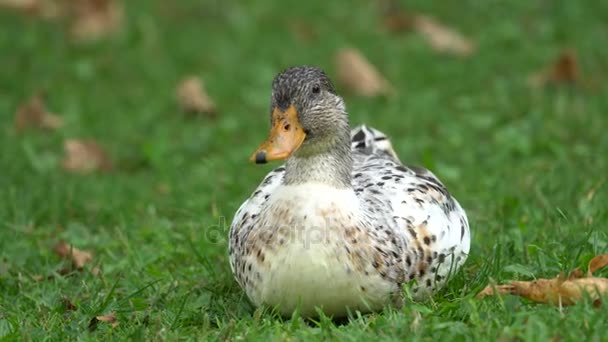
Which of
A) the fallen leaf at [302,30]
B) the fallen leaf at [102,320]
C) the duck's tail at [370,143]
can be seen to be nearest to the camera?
the fallen leaf at [102,320]

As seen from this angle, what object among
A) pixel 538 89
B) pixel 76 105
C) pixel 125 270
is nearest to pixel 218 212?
pixel 125 270

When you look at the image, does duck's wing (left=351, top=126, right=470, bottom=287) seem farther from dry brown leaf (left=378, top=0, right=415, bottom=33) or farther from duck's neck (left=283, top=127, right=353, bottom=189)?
dry brown leaf (left=378, top=0, right=415, bottom=33)

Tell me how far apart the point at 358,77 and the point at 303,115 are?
4.16 meters

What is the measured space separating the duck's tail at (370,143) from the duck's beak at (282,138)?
49.0 inches

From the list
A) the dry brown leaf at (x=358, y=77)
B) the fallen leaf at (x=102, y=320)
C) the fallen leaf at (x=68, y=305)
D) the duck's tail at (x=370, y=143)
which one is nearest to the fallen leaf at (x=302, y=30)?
the dry brown leaf at (x=358, y=77)

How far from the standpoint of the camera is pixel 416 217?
14.2 ft

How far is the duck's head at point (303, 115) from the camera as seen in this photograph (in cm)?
400

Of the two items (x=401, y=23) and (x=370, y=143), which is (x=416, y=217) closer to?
(x=370, y=143)

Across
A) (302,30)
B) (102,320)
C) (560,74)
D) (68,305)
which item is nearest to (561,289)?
(102,320)

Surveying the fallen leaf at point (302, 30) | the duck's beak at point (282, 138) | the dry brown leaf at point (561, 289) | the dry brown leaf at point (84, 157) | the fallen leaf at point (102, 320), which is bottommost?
the dry brown leaf at point (84, 157)

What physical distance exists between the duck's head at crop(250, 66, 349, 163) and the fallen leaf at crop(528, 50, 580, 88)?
4.09 meters

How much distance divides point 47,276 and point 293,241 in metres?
1.37

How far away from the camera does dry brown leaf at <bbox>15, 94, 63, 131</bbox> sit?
7555 mm

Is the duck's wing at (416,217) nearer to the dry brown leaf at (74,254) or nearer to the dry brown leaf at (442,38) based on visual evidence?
the dry brown leaf at (74,254)
